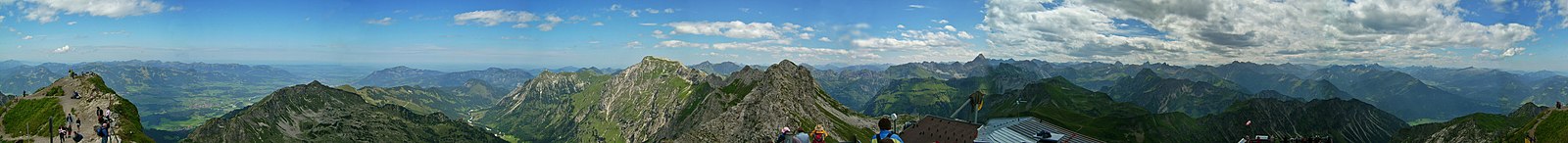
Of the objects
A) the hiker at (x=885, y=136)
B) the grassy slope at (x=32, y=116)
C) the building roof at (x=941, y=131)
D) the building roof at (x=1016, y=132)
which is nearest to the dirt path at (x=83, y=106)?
the grassy slope at (x=32, y=116)

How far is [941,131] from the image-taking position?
67500mm

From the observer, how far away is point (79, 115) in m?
131

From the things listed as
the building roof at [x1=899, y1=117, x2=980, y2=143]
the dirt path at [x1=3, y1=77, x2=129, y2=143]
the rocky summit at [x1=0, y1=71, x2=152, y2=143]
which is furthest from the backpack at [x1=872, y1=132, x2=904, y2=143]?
the rocky summit at [x1=0, y1=71, x2=152, y2=143]

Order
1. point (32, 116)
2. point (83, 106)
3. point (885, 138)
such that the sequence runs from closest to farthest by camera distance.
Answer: point (885, 138) < point (32, 116) < point (83, 106)

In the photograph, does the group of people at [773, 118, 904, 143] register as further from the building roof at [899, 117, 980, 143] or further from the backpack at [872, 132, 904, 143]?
the building roof at [899, 117, 980, 143]

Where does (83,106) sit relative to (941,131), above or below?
below

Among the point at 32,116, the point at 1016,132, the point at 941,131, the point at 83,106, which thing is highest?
the point at 941,131

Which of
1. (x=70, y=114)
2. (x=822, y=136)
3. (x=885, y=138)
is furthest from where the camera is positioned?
(x=70, y=114)

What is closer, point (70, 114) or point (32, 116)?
point (70, 114)

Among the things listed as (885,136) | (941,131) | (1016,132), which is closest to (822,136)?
(885,136)

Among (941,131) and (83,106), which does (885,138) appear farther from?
(83,106)

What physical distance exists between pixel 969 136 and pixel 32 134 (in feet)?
439

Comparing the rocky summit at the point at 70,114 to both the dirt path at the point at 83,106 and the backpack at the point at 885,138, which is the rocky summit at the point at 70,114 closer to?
the dirt path at the point at 83,106

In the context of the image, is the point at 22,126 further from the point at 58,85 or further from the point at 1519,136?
the point at 1519,136
